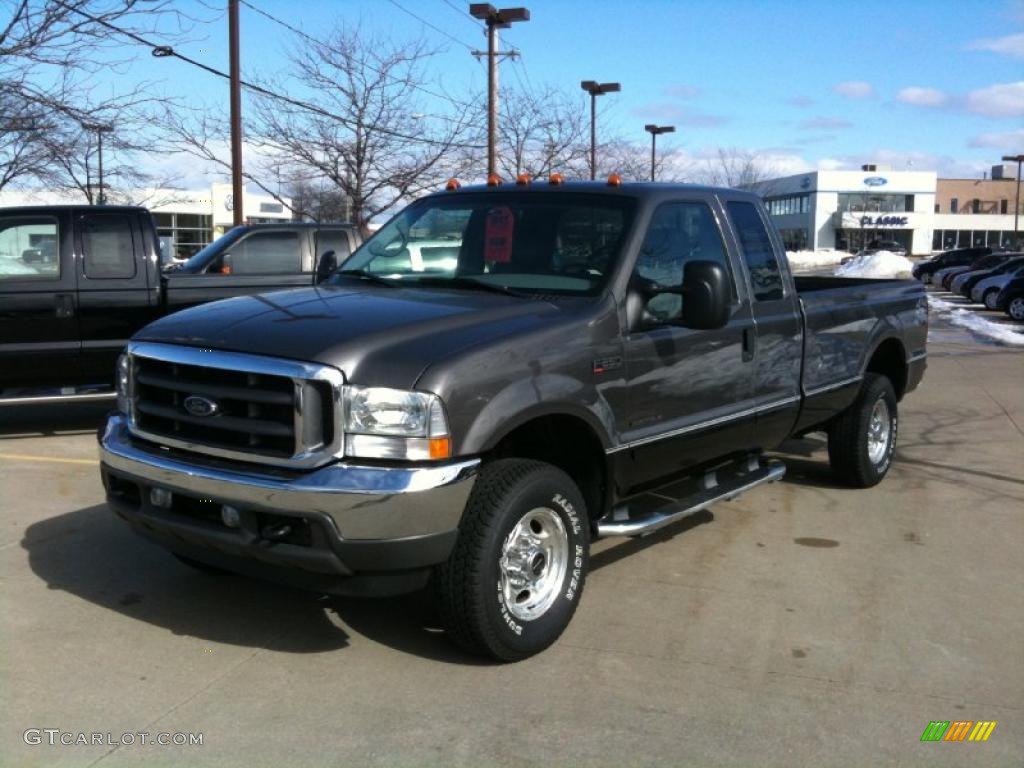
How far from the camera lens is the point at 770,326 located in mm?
5621

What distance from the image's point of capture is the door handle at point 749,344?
5383mm

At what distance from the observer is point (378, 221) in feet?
78.2

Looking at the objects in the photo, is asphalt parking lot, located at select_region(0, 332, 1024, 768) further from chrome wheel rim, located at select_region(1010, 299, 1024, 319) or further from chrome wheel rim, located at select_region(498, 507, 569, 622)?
chrome wheel rim, located at select_region(1010, 299, 1024, 319)

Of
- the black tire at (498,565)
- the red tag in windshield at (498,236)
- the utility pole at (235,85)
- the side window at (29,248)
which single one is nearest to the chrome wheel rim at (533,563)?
the black tire at (498,565)

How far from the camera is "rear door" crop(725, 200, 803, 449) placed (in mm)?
5578

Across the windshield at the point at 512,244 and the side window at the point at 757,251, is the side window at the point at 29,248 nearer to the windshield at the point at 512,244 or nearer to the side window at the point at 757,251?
the windshield at the point at 512,244

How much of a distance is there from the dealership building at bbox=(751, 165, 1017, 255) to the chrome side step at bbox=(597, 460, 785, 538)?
8479 cm

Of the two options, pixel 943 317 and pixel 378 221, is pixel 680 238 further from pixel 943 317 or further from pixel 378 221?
pixel 943 317

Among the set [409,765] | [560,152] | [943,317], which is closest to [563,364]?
[409,765]

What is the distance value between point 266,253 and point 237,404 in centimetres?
677

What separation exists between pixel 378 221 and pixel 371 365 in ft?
68.0

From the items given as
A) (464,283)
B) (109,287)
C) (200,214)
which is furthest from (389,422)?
(200,214)

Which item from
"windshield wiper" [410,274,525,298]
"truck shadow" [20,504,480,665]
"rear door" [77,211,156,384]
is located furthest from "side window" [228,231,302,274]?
"windshield wiper" [410,274,525,298]

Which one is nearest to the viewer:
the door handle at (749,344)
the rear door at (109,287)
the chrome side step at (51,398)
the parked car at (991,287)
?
the door handle at (749,344)
